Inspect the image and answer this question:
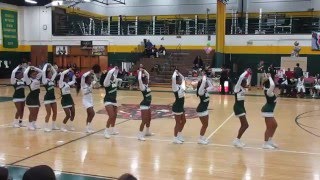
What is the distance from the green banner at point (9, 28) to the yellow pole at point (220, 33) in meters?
17.4

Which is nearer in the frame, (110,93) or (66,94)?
(110,93)

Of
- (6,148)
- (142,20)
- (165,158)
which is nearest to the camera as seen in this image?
(165,158)

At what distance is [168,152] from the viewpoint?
8203mm

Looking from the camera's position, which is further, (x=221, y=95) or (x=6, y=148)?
(x=221, y=95)

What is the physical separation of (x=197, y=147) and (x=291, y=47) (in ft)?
62.4

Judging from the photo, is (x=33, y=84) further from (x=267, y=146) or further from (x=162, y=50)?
(x=162, y=50)

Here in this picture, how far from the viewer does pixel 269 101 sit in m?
8.55

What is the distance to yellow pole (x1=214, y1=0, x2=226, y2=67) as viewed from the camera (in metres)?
25.9

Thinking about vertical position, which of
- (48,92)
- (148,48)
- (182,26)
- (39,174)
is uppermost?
(182,26)

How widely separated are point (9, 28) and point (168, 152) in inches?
1070

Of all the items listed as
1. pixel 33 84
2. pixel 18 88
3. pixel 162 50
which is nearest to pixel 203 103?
pixel 33 84

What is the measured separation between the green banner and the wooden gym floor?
67.5ft

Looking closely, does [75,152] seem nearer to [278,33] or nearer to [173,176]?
[173,176]

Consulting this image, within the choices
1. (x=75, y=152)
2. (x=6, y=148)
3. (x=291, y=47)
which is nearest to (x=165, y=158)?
(x=75, y=152)
